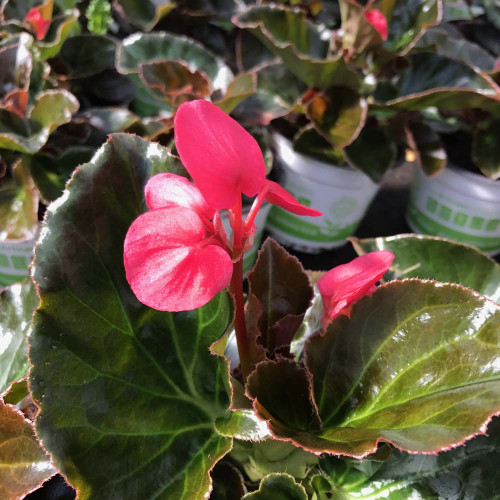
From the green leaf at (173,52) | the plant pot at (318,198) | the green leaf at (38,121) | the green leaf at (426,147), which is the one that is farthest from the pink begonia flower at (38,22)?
the green leaf at (426,147)

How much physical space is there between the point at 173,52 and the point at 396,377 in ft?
2.83

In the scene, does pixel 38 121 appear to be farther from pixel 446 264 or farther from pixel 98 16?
pixel 446 264

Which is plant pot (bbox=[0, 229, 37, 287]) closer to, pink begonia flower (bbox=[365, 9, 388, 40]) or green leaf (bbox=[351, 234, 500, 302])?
green leaf (bbox=[351, 234, 500, 302])

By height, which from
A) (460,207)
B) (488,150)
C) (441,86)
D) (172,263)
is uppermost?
(172,263)

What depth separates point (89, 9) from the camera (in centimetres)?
120

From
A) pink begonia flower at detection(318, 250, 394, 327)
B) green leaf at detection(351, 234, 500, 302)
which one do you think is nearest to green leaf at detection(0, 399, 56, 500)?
pink begonia flower at detection(318, 250, 394, 327)

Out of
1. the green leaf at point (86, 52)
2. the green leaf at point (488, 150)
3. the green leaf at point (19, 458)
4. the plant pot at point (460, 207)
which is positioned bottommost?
the plant pot at point (460, 207)

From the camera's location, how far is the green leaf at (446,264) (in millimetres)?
552

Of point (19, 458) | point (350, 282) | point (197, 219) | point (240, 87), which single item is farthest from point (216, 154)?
point (240, 87)

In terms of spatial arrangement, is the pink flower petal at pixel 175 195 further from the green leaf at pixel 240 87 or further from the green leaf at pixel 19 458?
the green leaf at pixel 240 87

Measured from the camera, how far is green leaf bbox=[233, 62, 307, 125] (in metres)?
0.98

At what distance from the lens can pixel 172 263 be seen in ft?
0.92

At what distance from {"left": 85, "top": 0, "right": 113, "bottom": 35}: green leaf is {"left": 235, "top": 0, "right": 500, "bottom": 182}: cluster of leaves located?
327 millimetres

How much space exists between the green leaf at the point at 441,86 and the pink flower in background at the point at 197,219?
2.29 ft
